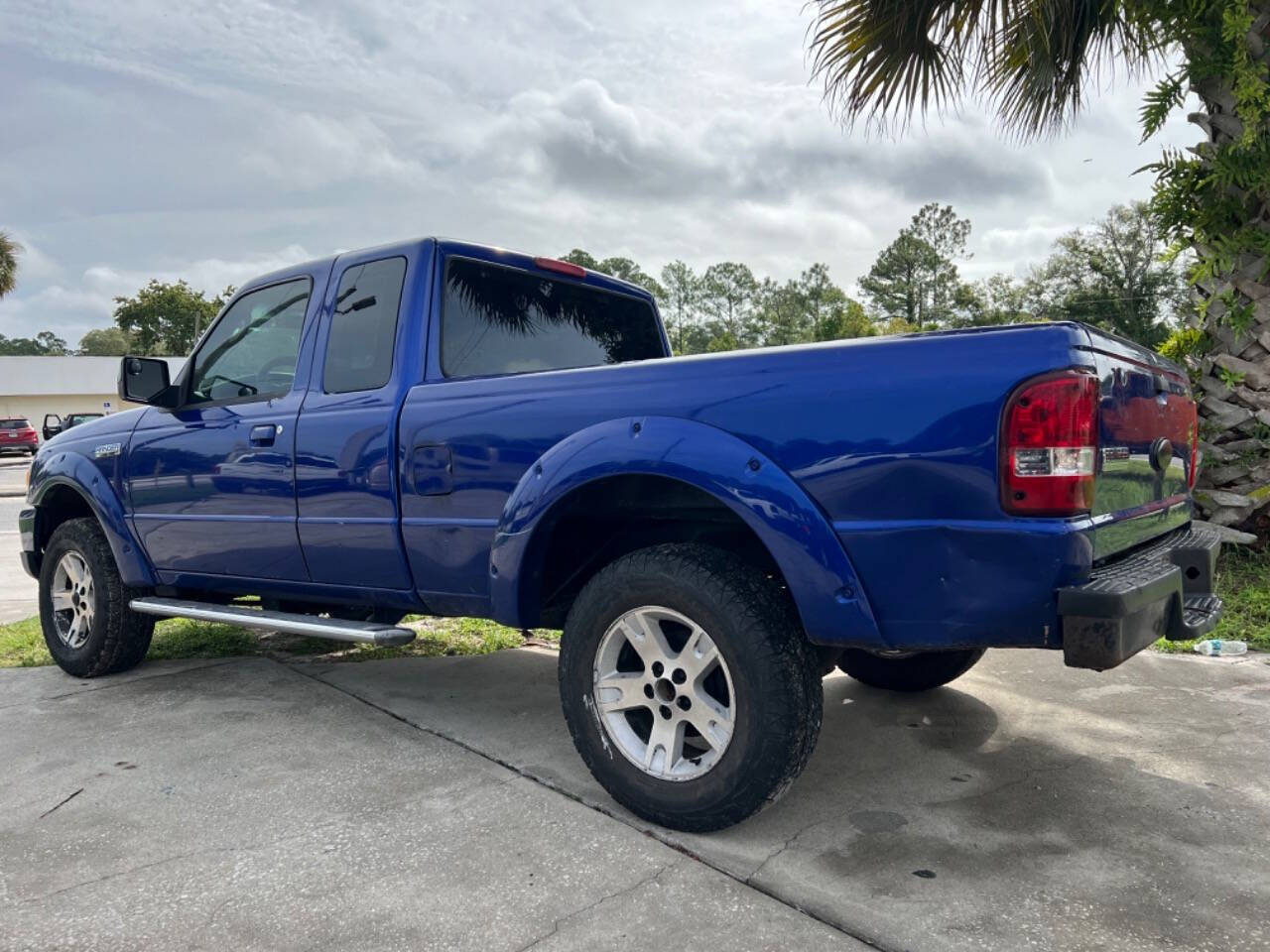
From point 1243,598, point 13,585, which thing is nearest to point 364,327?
point 1243,598

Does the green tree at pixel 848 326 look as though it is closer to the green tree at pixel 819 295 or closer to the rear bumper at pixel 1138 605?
the green tree at pixel 819 295

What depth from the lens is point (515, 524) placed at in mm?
2957

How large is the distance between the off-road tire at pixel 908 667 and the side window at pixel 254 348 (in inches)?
110

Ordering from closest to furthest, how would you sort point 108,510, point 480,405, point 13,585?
point 480,405, point 108,510, point 13,585

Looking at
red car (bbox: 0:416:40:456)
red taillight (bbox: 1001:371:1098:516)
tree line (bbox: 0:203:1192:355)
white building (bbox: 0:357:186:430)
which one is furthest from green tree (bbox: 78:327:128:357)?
red taillight (bbox: 1001:371:1098:516)

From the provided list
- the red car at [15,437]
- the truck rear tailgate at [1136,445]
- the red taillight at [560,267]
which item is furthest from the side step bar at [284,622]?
the red car at [15,437]

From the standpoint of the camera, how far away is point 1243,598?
17.5ft

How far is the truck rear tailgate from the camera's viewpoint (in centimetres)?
235

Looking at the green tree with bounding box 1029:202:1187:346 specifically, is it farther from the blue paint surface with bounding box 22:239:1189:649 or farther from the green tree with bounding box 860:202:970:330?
the blue paint surface with bounding box 22:239:1189:649

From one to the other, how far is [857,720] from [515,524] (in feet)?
5.79

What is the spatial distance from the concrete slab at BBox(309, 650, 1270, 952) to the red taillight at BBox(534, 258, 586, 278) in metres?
1.97

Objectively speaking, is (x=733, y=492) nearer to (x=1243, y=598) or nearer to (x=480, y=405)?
(x=480, y=405)

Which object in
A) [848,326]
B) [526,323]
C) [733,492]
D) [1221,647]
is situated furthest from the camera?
[848,326]

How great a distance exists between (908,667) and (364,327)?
2757 millimetres
